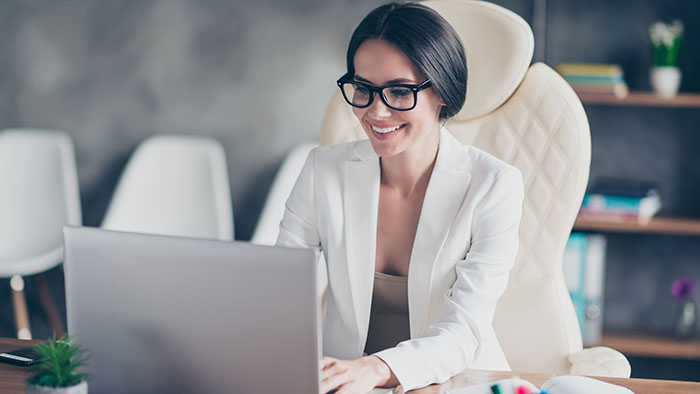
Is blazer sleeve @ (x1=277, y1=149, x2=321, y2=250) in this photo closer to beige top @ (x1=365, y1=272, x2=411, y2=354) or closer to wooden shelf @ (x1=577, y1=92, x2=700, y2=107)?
beige top @ (x1=365, y1=272, x2=411, y2=354)

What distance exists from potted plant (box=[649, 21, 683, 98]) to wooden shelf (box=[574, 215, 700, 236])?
0.46 m

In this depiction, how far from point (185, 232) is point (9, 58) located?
1.17 meters

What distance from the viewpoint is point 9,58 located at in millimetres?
3457

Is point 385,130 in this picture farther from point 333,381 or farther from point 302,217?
point 333,381

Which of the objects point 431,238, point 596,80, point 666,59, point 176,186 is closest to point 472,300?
point 431,238

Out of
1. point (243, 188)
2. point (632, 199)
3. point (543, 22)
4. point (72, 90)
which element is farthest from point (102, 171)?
point (632, 199)

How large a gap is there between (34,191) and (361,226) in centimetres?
220

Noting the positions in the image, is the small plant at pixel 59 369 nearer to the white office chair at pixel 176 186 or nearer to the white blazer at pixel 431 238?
the white blazer at pixel 431 238

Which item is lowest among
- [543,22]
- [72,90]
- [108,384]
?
[108,384]

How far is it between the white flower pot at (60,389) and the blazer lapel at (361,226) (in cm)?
67

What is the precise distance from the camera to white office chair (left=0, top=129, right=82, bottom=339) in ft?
10.7

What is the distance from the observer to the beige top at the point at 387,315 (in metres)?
1.61

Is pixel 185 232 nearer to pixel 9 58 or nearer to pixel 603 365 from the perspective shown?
pixel 9 58

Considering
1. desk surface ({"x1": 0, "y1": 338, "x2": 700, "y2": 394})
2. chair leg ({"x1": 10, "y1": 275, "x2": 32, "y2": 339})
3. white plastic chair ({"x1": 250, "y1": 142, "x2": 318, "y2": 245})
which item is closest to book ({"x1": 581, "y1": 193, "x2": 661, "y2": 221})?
white plastic chair ({"x1": 250, "y1": 142, "x2": 318, "y2": 245})
